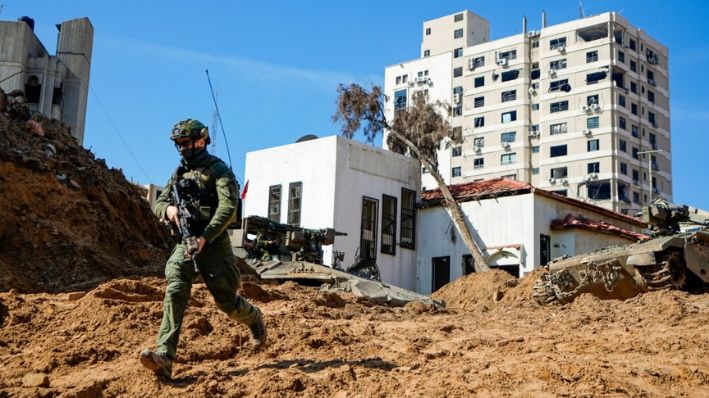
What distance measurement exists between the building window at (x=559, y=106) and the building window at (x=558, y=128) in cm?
111

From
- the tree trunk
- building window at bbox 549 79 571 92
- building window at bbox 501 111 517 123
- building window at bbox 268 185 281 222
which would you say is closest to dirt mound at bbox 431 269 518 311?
the tree trunk

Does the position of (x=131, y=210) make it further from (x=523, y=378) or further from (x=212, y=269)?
(x=523, y=378)

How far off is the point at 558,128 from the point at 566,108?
1.61 meters

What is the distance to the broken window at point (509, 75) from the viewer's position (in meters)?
66.8

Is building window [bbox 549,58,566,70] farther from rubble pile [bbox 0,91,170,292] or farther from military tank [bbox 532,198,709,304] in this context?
rubble pile [bbox 0,91,170,292]

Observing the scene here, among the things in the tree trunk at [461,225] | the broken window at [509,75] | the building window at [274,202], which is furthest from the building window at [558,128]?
the building window at [274,202]

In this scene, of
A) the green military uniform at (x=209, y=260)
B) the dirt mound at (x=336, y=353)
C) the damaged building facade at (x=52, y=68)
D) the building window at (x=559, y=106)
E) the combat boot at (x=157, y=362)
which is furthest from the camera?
the building window at (x=559, y=106)

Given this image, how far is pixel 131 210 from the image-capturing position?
15.5m

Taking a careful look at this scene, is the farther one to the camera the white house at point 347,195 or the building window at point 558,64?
the building window at point 558,64

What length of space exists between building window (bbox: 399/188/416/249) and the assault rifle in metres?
23.4

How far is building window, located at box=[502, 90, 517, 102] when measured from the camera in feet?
218

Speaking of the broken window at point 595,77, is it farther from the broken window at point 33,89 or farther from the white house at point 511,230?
the broken window at point 33,89

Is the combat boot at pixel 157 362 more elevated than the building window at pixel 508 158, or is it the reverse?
the building window at pixel 508 158

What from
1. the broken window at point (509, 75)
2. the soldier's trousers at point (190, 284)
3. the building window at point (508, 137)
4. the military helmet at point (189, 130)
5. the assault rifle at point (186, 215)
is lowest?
the soldier's trousers at point (190, 284)
